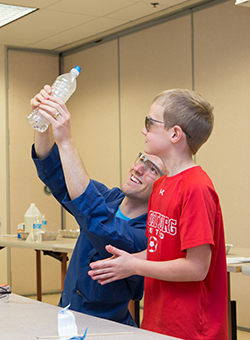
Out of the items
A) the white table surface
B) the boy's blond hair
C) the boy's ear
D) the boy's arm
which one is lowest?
the white table surface

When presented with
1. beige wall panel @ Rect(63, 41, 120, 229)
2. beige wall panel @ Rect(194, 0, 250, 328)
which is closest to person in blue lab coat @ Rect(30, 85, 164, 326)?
beige wall panel @ Rect(194, 0, 250, 328)

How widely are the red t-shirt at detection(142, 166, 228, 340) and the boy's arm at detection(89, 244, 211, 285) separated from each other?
0.03m

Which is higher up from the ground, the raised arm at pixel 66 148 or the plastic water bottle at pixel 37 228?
the raised arm at pixel 66 148

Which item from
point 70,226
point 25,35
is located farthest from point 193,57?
point 70,226

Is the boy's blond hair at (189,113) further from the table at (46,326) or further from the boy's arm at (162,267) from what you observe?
the table at (46,326)

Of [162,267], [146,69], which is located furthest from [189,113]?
[146,69]

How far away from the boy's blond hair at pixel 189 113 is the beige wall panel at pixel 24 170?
4.97 meters

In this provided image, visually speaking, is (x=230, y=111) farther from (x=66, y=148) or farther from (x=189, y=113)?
(x=66, y=148)

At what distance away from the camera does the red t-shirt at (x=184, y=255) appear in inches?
49.2

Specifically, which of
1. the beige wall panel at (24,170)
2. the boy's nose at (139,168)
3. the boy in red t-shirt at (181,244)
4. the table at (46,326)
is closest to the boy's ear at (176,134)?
the boy in red t-shirt at (181,244)

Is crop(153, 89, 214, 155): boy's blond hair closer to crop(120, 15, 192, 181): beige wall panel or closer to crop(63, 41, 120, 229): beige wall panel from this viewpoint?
crop(120, 15, 192, 181): beige wall panel

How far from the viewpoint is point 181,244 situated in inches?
49.5

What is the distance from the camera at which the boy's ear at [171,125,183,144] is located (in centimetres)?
136

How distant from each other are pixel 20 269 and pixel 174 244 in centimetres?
512
